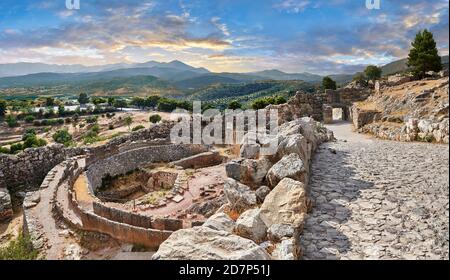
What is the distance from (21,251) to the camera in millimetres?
9797

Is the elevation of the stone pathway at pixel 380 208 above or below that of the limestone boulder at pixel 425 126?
below

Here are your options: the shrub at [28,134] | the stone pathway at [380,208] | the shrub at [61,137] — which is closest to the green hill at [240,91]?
the shrub at [61,137]

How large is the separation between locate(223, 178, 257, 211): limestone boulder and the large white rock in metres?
1.79

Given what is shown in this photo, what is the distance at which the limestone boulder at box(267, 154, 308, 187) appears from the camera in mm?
6512

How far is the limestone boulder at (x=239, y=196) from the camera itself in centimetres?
602

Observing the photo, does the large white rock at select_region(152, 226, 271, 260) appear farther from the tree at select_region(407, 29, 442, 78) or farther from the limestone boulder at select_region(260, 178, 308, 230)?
the tree at select_region(407, 29, 442, 78)

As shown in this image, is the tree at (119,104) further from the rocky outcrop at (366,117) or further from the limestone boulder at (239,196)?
the limestone boulder at (239,196)

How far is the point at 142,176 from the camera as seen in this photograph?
64.5 ft

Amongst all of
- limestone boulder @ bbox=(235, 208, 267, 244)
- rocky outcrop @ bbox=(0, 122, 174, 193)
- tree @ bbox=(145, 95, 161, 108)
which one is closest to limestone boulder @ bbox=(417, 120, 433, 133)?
limestone boulder @ bbox=(235, 208, 267, 244)

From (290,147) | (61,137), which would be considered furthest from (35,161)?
(61,137)

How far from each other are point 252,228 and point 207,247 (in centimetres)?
108

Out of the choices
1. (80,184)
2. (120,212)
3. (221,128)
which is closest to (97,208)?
(120,212)

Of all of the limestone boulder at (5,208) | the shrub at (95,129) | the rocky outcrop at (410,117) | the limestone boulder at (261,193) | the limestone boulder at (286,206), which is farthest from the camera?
the shrub at (95,129)

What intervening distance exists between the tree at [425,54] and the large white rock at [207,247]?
111 ft
